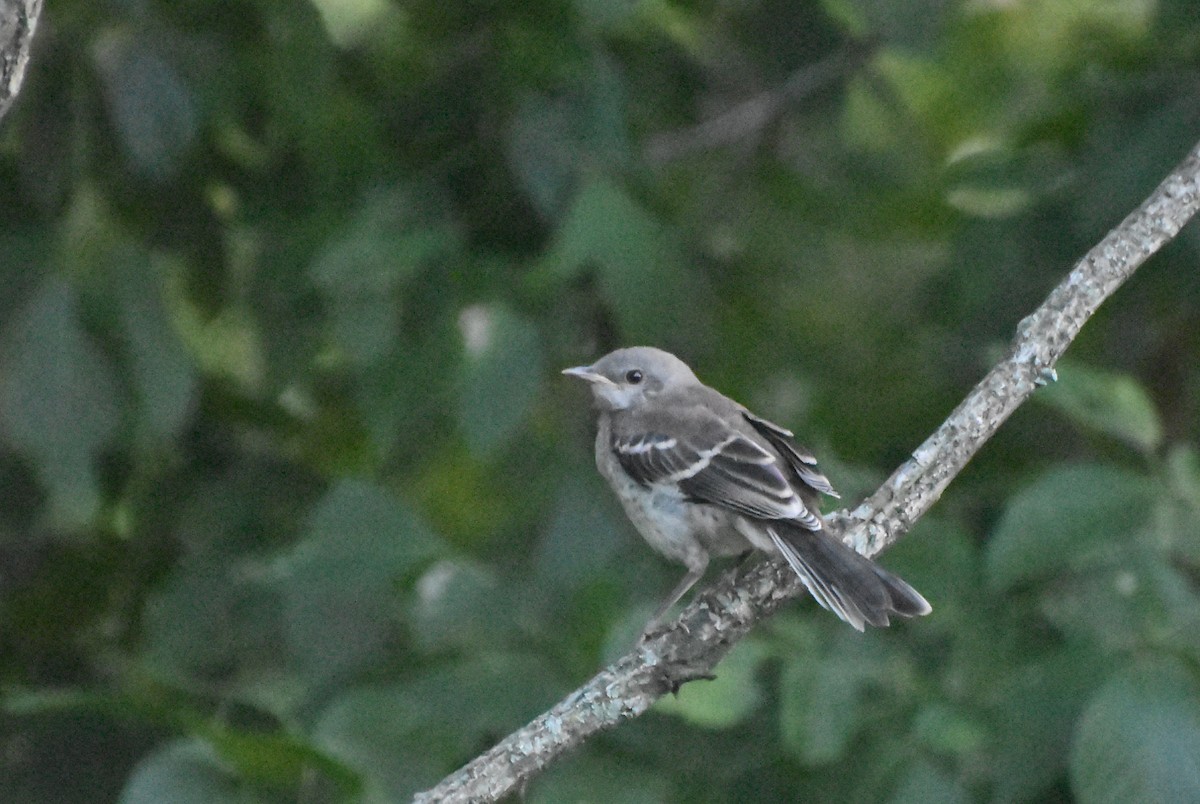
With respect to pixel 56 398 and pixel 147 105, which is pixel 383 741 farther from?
pixel 147 105

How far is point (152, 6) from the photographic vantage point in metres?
4.65

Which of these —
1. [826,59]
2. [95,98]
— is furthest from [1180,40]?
[95,98]

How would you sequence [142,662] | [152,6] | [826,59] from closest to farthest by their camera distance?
[152,6]
[142,662]
[826,59]

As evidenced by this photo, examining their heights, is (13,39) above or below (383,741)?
Result: above

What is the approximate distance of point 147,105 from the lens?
14.8 feet

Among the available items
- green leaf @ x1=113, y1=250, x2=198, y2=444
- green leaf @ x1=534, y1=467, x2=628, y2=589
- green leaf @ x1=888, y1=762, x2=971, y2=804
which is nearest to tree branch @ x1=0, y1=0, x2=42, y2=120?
green leaf @ x1=113, y1=250, x2=198, y2=444

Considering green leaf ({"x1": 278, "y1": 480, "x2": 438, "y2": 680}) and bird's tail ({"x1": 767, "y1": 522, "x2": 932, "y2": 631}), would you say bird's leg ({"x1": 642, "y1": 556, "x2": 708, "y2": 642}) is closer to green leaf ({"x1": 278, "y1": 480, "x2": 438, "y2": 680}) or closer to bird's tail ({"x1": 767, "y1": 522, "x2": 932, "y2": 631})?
bird's tail ({"x1": 767, "y1": 522, "x2": 932, "y2": 631})

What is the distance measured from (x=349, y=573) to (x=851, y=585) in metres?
1.45

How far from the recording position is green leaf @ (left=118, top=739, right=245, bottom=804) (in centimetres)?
325

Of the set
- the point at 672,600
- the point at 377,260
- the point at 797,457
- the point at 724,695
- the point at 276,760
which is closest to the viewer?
the point at 276,760

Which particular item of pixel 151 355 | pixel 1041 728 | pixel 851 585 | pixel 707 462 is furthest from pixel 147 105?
pixel 1041 728

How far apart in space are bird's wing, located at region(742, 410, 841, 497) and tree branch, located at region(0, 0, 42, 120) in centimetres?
233

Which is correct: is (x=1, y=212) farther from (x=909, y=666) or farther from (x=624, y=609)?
(x=909, y=666)

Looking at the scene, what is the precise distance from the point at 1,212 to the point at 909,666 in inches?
130
